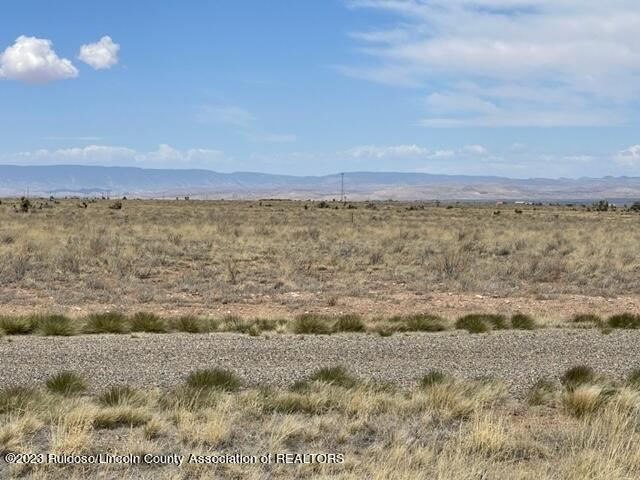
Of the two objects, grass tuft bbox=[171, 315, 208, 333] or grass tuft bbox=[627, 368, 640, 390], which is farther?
grass tuft bbox=[171, 315, 208, 333]

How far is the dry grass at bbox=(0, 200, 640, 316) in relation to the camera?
18797 mm

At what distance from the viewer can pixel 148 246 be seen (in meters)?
28.0

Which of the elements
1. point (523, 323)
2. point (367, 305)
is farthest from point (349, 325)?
point (367, 305)

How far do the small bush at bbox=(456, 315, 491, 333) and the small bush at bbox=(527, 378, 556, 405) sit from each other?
Answer: 175 inches

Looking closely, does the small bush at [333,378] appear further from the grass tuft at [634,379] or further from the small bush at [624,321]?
the small bush at [624,321]

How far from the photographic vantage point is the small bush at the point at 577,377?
8.30m

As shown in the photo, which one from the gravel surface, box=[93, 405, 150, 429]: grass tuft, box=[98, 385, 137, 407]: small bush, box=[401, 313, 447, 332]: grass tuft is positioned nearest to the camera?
box=[93, 405, 150, 429]: grass tuft

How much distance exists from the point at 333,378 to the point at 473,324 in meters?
5.71

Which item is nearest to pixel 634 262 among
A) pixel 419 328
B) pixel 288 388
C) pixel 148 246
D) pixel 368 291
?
pixel 368 291

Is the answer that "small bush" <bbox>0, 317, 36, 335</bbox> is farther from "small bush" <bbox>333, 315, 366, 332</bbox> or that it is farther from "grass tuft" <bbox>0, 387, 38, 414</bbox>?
"small bush" <bbox>333, 315, 366, 332</bbox>

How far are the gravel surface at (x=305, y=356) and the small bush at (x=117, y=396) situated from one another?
0.59m

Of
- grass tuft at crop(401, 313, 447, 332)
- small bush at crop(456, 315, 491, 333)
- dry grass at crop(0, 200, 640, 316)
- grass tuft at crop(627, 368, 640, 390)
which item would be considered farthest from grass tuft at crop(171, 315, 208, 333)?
grass tuft at crop(627, 368, 640, 390)

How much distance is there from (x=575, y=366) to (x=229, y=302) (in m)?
10.1

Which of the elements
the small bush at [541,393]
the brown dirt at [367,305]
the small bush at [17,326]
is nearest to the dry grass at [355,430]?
the small bush at [541,393]
